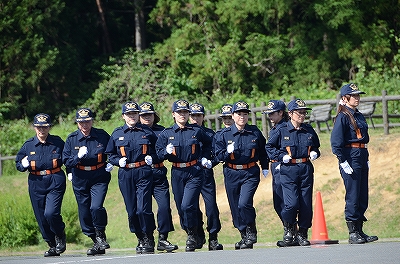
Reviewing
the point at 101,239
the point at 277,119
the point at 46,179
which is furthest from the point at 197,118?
the point at 46,179

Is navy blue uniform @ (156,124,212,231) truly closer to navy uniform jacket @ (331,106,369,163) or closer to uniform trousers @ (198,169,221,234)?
uniform trousers @ (198,169,221,234)

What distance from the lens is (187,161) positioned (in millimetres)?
17328

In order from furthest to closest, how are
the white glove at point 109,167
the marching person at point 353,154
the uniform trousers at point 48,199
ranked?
the uniform trousers at point 48,199 → the white glove at point 109,167 → the marching person at point 353,154

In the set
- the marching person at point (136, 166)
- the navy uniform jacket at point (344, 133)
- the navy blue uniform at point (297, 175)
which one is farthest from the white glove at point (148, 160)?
the navy uniform jacket at point (344, 133)

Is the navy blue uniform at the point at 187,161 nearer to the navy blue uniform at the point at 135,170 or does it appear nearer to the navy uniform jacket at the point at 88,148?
the navy blue uniform at the point at 135,170

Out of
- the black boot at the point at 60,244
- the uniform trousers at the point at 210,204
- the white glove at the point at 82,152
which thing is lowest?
the black boot at the point at 60,244

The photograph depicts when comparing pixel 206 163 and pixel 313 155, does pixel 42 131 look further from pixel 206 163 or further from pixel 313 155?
pixel 313 155

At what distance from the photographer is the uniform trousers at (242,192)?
17.1 m

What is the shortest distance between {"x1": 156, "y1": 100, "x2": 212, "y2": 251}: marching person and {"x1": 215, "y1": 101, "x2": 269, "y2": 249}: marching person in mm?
339

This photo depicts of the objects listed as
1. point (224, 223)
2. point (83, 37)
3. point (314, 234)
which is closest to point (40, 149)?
point (314, 234)

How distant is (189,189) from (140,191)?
0.78 metres

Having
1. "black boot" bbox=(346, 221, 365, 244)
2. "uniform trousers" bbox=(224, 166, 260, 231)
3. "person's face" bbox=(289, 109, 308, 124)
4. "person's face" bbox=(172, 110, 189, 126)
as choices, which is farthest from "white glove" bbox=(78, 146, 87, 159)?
"black boot" bbox=(346, 221, 365, 244)

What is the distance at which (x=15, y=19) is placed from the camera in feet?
136

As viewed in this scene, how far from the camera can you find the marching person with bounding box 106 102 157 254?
56.6 feet
